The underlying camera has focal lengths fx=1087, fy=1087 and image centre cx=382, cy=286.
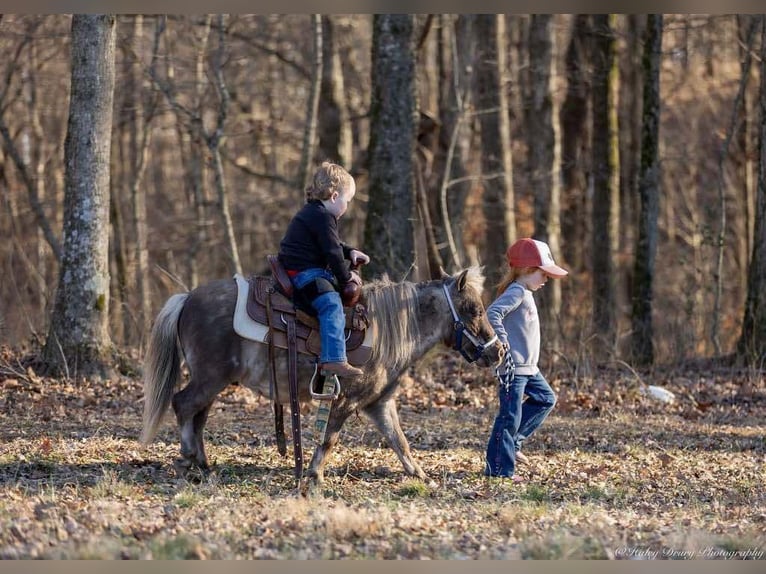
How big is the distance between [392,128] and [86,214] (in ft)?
16.2

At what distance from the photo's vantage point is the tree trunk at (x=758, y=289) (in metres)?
15.5

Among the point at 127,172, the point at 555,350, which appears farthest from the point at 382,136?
the point at 127,172

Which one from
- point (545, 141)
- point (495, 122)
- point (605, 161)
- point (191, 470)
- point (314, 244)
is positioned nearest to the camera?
point (314, 244)

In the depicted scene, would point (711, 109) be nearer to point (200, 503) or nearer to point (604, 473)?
point (604, 473)

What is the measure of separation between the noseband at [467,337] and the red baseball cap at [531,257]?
0.62 meters

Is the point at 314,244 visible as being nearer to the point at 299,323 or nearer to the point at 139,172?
the point at 299,323

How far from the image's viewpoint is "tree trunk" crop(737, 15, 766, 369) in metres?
15.5

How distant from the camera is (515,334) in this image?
8922mm

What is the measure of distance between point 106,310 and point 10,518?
638cm

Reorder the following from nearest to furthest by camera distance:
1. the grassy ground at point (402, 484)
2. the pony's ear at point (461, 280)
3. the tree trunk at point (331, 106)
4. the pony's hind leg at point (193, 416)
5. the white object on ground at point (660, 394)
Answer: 1. the grassy ground at point (402, 484)
2. the pony's hind leg at point (193, 416)
3. the pony's ear at point (461, 280)
4. the white object on ground at point (660, 394)
5. the tree trunk at point (331, 106)

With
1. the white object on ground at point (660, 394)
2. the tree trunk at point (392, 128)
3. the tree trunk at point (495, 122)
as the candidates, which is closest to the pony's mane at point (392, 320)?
the white object on ground at point (660, 394)

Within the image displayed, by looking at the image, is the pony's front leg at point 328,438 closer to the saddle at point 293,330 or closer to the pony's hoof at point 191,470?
the saddle at point 293,330

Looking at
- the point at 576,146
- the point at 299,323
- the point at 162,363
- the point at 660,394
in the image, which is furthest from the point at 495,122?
the point at 162,363

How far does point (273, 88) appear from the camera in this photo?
96.2 ft
